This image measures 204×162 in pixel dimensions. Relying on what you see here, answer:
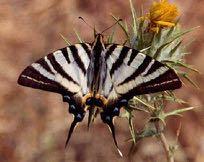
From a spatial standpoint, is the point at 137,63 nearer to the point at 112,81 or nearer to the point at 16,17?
the point at 112,81

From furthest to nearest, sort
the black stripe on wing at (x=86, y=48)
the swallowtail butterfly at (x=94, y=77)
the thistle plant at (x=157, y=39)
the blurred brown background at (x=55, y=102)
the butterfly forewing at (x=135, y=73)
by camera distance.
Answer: the blurred brown background at (x=55, y=102) < the thistle plant at (x=157, y=39) < the black stripe on wing at (x=86, y=48) < the swallowtail butterfly at (x=94, y=77) < the butterfly forewing at (x=135, y=73)

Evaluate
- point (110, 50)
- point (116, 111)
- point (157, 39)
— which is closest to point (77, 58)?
point (110, 50)

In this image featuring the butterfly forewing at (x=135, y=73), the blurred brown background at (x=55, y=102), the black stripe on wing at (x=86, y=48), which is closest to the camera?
the butterfly forewing at (x=135, y=73)

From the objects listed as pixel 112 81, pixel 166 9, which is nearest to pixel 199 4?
pixel 166 9

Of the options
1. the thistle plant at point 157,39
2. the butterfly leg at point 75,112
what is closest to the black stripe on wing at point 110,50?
the thistle plant at point 157,39

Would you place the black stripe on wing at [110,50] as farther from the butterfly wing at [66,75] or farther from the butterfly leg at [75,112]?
the butterfly leg at [75,112]

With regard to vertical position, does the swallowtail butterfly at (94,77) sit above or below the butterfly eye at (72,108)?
above

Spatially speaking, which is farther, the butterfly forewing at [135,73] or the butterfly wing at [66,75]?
the butterfly wing at [66,75]

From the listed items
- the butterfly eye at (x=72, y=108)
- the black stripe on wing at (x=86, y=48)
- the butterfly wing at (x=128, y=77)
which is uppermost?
the black stripe on wing at (x=86, y=48)
